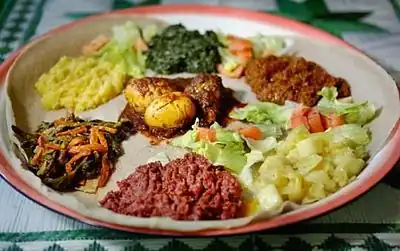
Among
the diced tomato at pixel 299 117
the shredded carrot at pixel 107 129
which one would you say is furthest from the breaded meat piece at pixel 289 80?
the shredded carrot at pixel 107 129

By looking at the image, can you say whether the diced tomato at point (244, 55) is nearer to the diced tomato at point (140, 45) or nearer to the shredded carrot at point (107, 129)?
the diced tomato at point (140, 45)

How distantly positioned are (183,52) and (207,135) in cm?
57

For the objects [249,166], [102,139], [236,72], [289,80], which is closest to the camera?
[249,166]

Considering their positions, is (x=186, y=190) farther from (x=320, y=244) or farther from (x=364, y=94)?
(x=364, y=94)

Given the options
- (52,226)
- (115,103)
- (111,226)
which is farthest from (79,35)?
(111,226)

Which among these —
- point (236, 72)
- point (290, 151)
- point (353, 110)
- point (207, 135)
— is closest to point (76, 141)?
point (207, 135)

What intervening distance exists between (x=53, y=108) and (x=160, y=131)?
40 centimetres

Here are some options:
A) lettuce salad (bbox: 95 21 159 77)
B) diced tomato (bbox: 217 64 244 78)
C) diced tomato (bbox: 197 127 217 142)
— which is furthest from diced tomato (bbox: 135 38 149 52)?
diced tomato (bbox: 197 127 217 142)

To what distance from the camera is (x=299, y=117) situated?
211 cm

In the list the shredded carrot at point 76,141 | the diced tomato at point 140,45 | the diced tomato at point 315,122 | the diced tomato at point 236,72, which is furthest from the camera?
the diced tomato at point 140,45

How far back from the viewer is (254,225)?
1.63 meters

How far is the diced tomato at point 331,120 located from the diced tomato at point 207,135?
1.16 feet

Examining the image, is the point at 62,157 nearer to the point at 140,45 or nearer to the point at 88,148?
the point at 88,148

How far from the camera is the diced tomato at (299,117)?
2095mm
